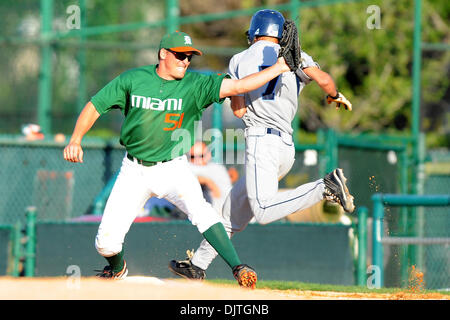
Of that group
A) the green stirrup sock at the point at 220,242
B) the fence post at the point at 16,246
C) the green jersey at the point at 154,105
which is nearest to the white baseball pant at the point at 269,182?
the green stirrup sock at the point at 220,242

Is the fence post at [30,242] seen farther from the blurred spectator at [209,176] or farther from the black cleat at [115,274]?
the black cleat at [115,274]

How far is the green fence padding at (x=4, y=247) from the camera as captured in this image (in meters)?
9.36

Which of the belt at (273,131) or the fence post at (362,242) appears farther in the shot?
the fence post at (362,242)

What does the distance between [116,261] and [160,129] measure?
1119mm

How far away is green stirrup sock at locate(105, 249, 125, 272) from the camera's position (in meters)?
6.72

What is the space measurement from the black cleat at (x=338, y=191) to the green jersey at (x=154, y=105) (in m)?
0.99

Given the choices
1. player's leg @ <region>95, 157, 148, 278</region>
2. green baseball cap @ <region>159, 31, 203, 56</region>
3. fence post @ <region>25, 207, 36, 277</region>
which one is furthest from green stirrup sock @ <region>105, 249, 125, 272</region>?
fence post @ <region>25, 207, 36, 277</region>

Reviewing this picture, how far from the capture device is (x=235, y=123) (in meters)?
18.7

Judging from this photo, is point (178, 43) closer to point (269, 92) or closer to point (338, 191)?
point (269, 92)

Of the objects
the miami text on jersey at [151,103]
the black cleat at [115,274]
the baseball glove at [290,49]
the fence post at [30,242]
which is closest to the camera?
the baseball glove at [290,49]
